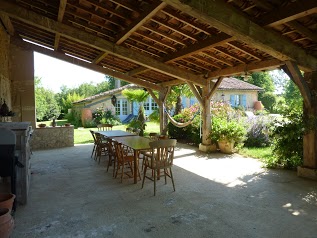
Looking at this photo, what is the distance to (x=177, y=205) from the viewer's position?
11.8 feet

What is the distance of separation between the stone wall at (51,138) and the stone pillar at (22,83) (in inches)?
23.1

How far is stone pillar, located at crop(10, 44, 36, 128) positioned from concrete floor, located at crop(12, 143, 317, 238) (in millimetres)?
3924

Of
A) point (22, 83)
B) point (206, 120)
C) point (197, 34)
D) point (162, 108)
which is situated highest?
point (197, 34)

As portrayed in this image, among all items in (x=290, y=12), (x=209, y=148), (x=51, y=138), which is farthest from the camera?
(x=51, y=138)

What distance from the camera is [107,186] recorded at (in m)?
4.52

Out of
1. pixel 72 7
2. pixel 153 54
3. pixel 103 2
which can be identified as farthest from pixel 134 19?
pixel 153 54

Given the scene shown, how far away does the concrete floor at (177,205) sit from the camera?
2.88m

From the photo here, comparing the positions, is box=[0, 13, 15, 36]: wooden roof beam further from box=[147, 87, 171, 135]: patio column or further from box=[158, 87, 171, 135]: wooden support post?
box=[158, 87, 171, 135]: wooden support post

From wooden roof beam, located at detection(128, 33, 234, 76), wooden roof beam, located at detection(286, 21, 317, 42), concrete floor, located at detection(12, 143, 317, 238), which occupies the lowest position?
concrete floor, located at detection(12, 143, 317, 238)

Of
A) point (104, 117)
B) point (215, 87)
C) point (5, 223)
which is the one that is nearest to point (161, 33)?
point (215, 87)

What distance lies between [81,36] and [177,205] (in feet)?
14.7

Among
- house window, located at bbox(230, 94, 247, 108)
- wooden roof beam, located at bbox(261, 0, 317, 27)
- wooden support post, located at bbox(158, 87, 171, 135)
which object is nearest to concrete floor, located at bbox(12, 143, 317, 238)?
wooden roof beam, located at bbox(261, 0, 317, 27)

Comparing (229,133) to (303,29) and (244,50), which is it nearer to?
(244,50)

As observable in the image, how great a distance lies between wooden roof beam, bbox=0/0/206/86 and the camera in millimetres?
5469
